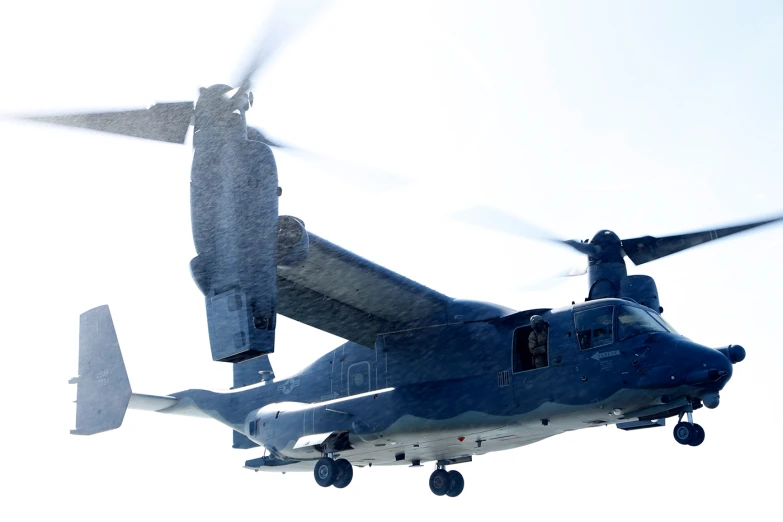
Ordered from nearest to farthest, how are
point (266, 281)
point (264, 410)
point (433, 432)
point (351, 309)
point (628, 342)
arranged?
point (266, 281)
point (628, 342)
point (433, 432)
point (351, 309)
point (264, 410)

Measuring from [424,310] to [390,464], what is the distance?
→ 10.5ft

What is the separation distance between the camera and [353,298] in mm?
14406

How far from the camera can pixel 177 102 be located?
38.9ft

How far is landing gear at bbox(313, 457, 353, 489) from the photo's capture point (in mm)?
13931

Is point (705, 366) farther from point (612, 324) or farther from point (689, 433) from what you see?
point (612, 324)

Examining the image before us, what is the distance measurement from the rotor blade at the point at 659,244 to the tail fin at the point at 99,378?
861cm

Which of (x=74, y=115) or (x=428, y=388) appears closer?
(x=74, y=115)

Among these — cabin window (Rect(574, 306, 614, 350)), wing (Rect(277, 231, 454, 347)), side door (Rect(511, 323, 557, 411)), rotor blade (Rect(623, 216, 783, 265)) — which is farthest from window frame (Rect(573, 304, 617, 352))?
rotor blade (Rect(623, 216, 783, 265))

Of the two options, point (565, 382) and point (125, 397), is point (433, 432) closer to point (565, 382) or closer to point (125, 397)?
point (565, 382)

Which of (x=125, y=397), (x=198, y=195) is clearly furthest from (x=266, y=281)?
(x=125, y=397)

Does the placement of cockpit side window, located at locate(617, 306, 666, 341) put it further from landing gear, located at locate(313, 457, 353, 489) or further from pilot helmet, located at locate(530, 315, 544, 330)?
landing gear, located at locate(313, 457, 353, 489)

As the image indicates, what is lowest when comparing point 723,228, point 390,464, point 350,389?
point 390,464

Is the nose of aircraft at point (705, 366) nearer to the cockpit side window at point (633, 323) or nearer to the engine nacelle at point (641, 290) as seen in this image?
the cockpit side window at point (633, 323)

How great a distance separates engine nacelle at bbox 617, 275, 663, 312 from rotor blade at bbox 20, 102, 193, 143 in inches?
286
